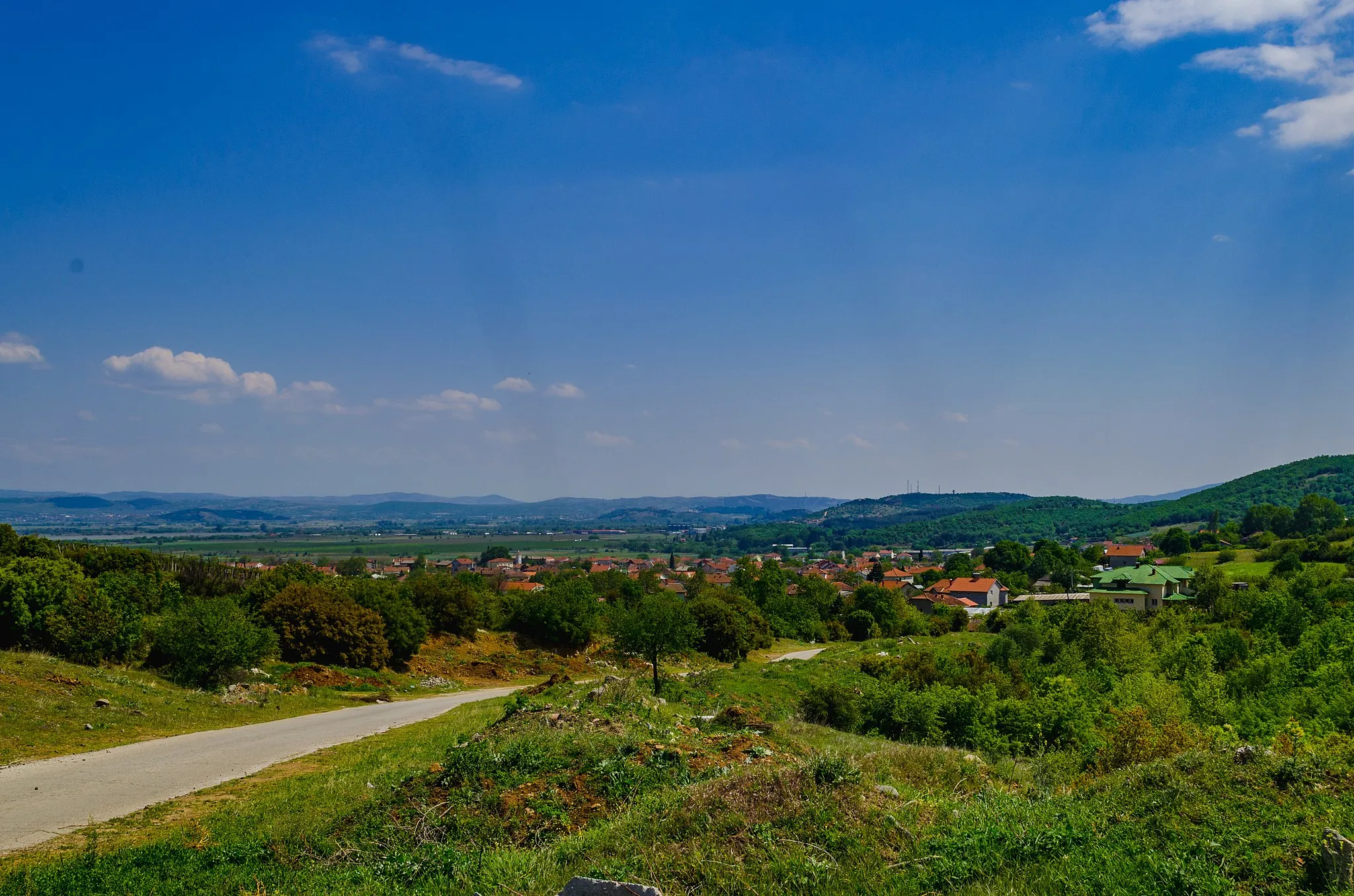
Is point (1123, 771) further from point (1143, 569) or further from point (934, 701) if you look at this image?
point (1143, 569)

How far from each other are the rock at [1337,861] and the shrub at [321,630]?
3910 centimetres

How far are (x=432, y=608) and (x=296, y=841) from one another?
42360mm

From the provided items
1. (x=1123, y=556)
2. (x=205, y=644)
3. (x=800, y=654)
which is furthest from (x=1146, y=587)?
A: (x=205, y=644)

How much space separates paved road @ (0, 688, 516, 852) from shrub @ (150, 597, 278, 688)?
5.39 meters

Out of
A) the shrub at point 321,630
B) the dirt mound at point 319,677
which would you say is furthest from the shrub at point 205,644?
the shrub at point 321,630

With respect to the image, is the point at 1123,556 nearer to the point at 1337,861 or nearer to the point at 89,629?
the point at 89,629

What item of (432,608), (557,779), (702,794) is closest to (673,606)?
(557,779)

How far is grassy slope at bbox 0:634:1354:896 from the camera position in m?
7.41

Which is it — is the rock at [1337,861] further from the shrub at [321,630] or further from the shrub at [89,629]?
the shrub at [321,630]

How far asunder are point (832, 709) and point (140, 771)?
19.1 m

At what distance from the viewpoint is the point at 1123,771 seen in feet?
A: 36.3

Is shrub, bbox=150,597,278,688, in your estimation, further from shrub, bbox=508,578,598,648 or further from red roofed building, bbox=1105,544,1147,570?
red roofed building, bbox=1105,544,1147,570

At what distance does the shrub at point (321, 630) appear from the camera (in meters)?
38.2

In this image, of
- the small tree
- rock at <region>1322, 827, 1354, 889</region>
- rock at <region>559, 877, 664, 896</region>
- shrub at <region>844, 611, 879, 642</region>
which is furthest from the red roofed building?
rock at <region>559, 877, 664, 896</region>
